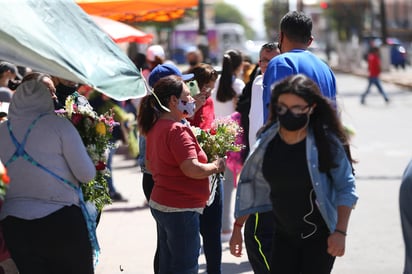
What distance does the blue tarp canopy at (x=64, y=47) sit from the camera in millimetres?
4793

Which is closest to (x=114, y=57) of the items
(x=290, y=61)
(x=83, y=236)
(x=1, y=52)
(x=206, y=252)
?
(x=1, y=52)

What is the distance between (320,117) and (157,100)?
144 centimetres

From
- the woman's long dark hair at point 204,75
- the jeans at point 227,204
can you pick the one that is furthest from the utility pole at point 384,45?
the woman's long dark hair at point 204,75

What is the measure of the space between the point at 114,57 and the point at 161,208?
1.42m

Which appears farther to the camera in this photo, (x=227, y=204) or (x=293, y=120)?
(x=227, y=204)

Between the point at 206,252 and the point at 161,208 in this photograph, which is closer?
the point at 161,208

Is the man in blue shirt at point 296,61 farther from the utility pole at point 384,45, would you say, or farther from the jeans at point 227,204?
the utility pole at point 384,45

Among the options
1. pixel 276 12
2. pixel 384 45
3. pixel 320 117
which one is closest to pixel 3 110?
pixel 320 117

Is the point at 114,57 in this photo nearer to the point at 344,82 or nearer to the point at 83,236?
the point at 83,236

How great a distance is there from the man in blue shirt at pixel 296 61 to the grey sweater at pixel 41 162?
1.52m

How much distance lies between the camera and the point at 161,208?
6.30 meters

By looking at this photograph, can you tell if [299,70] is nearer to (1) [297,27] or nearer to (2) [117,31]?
(1) [297,27]

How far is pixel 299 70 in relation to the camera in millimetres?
6188

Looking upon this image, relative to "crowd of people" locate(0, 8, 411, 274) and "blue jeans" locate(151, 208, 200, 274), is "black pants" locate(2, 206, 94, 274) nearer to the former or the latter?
"crowd of people" locate(0, 8, 411, 274)
